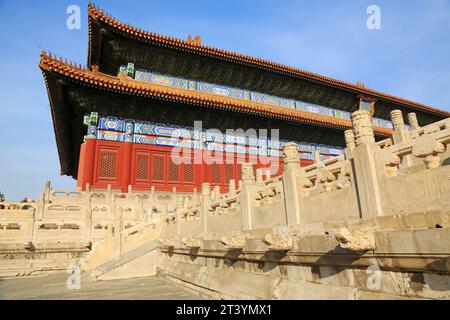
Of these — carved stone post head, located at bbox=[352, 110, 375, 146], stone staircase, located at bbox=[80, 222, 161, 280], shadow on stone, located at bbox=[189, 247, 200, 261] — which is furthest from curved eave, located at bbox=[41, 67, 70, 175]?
carved stone post head, located at bbox=[352, 110, 375, 146]

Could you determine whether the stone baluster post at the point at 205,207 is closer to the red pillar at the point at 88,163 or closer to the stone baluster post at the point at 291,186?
the stone baluster post at the point at 291,186

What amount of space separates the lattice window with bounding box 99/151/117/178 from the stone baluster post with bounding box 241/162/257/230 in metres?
10.6

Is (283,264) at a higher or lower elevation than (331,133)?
lower

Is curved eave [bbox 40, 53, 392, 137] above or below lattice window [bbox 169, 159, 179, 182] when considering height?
above

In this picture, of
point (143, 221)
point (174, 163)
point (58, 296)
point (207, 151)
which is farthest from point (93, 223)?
point (207, 151)

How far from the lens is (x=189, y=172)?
17250 mm

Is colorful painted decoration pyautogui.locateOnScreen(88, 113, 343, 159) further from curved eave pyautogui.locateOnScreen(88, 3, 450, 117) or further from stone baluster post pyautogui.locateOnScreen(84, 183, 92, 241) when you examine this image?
stone baluster post pyautogui.locateOnScreen(84, 183, 92, 241)

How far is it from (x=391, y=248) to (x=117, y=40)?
16802 mm

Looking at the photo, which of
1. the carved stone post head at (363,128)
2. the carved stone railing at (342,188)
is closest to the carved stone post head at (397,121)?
the carved stone railing at (342,188)

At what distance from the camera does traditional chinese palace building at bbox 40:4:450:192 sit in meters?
15.4

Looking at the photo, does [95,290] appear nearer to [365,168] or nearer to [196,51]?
[365,168]
